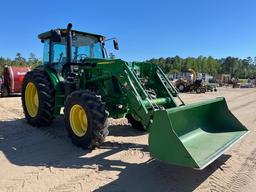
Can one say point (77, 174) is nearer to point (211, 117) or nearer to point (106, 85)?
point (106, 85)

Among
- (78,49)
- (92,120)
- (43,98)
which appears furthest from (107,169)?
(78,49)

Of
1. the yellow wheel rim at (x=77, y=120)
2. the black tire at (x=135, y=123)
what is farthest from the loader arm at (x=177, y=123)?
the black tire at (x=135, y=123)

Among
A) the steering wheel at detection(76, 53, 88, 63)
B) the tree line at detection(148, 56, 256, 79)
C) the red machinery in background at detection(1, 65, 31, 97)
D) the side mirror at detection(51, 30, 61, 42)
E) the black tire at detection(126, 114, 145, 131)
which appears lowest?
the black tire at detection(126, 114, 145, 131)

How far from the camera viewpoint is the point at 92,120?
18.4 feet

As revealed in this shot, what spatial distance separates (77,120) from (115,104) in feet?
2.70

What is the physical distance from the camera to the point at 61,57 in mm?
7621

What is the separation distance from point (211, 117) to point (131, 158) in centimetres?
192

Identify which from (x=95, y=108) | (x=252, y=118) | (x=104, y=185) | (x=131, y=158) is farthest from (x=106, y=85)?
(x=252, y=118)

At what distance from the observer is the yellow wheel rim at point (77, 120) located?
20.1 feet

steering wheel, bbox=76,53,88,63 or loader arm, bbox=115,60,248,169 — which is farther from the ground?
steering wheel, bbox=76,53,88,63

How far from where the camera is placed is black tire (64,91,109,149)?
559cm

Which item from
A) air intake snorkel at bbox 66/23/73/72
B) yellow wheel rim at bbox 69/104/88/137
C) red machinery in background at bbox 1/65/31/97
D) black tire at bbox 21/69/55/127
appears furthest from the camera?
red machinery in background at bbox 1/65/31/97

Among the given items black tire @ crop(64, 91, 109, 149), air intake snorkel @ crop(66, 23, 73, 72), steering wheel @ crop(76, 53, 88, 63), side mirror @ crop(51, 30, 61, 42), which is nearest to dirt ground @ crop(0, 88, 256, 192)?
black tire @ crop(64, 91, 109, 149)

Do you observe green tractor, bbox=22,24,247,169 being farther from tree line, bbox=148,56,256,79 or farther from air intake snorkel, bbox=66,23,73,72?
tree line, bbox=148,56,256,79
